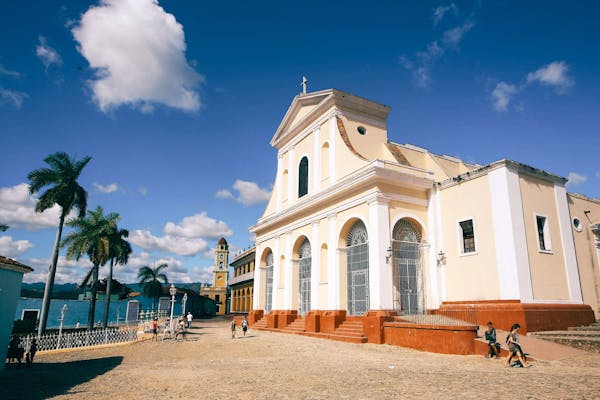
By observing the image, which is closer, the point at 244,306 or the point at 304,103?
the point at 304,103

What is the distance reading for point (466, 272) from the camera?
1547cm

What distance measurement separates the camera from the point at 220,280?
7062cm

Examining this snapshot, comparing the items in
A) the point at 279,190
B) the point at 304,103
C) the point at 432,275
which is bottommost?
the point at 432,275

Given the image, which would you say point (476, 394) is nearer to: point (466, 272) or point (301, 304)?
point (466, 272)

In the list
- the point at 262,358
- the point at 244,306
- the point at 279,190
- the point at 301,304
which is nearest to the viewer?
the point at 262,358

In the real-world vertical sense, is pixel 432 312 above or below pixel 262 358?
above

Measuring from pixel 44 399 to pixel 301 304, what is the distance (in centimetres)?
1614

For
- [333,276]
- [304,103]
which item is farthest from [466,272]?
[304,103]

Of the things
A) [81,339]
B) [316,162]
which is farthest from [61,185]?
[316,162]

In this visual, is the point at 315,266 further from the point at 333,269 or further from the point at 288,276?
the point at 288,276

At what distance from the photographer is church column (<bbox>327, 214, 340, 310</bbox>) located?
1785 centimetres

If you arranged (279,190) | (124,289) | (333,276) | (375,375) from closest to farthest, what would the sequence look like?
1. (375,375)
2. (333,276)
3. (279,190)
4. (124,289)

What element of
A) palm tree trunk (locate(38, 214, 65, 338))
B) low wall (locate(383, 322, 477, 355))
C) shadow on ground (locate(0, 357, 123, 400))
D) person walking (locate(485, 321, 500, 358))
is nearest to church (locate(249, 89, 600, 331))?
low wall (locate(383, 322, 477, 355))

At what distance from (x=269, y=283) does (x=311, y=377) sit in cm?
1806
